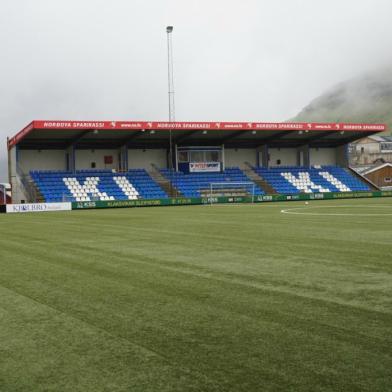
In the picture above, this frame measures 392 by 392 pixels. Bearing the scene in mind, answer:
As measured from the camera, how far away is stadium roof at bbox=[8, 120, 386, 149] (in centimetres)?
4992

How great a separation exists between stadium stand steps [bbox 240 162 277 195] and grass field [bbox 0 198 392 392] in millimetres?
46678

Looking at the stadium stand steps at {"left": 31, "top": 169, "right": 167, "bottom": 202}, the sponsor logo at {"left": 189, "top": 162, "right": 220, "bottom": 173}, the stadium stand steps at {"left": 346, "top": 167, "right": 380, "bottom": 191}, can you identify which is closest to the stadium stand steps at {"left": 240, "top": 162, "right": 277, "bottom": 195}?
the sponsor logo at {"left": 189, "top": 162, "right": 220, "bottom": 173}

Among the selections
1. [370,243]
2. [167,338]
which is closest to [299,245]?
[370,243]

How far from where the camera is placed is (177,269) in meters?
8.86

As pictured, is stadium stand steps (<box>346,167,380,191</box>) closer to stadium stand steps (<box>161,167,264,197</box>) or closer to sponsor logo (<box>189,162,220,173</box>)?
stadium stand steps (<box>161,167,264,197</box>)

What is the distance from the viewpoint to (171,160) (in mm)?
56875

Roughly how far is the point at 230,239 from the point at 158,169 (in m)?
45.4

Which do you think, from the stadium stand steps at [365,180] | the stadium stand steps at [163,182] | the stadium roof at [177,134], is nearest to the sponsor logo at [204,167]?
the stadium roof at [177,134]

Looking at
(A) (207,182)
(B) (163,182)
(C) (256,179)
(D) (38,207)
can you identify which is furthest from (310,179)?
(D) (38,207)

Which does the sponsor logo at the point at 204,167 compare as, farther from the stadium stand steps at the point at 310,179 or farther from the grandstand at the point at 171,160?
the stadium stand steps at the point at 310,179

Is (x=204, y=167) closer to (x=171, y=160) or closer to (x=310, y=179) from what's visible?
(x=171, y=160)

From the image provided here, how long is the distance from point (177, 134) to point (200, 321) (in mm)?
51469

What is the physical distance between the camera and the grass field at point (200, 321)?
12.6ft

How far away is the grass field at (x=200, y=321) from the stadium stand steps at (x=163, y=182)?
141ft
